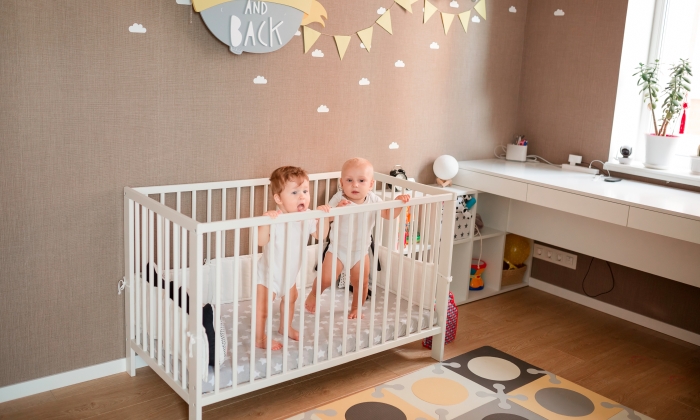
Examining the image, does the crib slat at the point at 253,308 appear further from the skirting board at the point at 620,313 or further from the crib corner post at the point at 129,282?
the skirting board at the point at 620,313

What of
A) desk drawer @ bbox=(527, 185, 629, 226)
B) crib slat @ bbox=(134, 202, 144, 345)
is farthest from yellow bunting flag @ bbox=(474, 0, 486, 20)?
crib slat @ bbox=(134, 202, 144, 345)

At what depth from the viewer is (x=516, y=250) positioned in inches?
147

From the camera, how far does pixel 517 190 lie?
3148mm

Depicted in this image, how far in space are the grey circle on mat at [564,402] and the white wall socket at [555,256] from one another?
1157mm

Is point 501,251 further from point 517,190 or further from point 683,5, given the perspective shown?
point 683,5

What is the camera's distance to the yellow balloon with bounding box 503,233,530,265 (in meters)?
3.74

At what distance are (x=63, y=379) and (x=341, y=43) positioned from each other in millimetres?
1800

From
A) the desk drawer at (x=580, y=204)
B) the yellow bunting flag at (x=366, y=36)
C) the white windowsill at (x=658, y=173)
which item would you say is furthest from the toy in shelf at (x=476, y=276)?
the yellow bunting flag at (x=366, y=36)

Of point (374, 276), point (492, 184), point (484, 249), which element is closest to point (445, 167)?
point (492, 184)

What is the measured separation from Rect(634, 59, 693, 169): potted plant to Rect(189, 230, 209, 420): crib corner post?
7.78 feet

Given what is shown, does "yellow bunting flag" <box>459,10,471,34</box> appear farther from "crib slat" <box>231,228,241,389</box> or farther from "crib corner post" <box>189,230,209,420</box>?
"crib corner post" <box>189,230,209,420</box>

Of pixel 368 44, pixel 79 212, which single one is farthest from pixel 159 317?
pixel 368 44

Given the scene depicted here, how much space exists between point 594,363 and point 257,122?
183 cm

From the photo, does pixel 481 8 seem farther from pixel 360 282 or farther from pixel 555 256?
pixel 360 282
